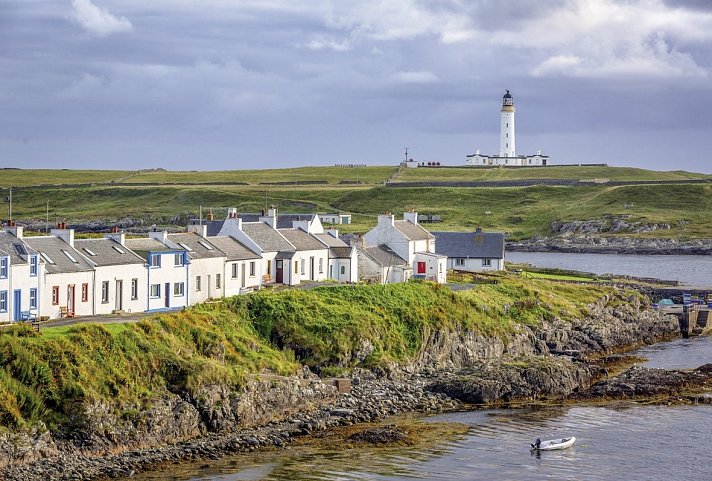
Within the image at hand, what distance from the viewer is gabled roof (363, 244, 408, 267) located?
7538 cm

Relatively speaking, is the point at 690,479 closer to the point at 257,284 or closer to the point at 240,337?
the point at 240,337

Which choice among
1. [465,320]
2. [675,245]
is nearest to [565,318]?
[465,320]

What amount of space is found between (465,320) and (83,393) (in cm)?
2827

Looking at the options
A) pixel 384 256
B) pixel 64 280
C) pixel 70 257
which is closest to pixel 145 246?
pixel 70 257

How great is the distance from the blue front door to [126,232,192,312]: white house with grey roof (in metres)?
8.80

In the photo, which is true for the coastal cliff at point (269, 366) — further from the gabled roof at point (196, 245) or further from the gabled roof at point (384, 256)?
the gabled roof at point (384, 256)

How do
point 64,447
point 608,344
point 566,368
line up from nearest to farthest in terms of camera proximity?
point 64,447 < point 566,368 < point 608,344

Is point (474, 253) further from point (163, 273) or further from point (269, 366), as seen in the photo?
point (269, 366)

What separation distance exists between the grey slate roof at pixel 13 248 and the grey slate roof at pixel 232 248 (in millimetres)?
15926

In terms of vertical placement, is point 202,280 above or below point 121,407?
above

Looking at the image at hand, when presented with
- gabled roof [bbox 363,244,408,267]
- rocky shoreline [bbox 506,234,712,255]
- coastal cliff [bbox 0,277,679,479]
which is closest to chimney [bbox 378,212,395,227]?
gabled roof [bbox 363,244,408,267]

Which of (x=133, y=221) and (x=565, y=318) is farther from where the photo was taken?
(x=133, y=221)

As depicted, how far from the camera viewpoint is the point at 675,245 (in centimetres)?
15462

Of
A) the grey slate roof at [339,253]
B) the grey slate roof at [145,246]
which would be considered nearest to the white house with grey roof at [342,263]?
the grey slate roof at [339,253]
